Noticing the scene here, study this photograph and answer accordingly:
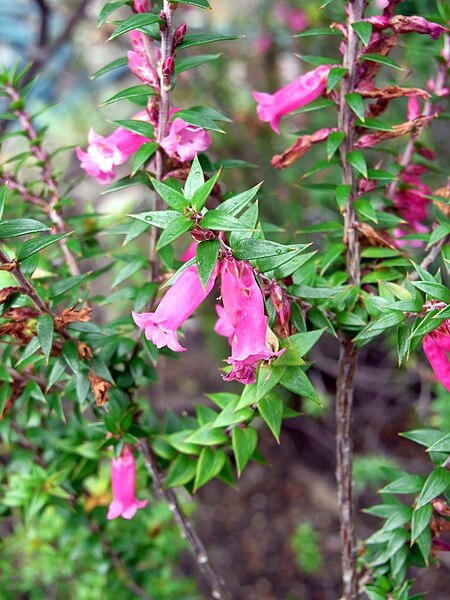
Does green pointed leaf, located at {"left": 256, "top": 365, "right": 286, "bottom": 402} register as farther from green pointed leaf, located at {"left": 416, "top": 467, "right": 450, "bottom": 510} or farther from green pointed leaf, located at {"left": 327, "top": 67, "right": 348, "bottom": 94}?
green pointed leaf, located at {"left": 327, "top": 67, "right": 348, "bottom": 94}

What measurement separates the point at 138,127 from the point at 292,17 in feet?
7.76

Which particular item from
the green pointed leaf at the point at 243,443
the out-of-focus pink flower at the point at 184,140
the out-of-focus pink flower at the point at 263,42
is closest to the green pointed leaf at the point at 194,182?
the out-of-focus pink flower at the point at 184,140

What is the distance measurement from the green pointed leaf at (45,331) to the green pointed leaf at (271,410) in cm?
26

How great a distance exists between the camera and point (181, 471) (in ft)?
3.19

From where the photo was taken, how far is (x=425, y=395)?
7.37 ft

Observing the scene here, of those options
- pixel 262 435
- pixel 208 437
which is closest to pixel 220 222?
pixel 208 437

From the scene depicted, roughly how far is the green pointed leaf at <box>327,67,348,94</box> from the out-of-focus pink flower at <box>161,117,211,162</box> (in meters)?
0.16

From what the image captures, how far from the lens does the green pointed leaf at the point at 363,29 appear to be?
0.73 meters

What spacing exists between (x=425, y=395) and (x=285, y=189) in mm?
1087

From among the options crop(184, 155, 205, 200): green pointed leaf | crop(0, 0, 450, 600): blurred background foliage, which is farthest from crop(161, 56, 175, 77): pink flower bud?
crop(0, 0, 450, 600): blurred background foliage

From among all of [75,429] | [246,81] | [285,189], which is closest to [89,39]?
[246,81]

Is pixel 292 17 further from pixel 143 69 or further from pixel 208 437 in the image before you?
pixel 208 437

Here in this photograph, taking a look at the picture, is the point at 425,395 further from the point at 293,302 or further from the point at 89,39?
the point at 89,39

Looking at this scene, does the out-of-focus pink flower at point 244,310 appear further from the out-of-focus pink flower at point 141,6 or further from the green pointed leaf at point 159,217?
the out-of-focus pink flower at point 141,6
